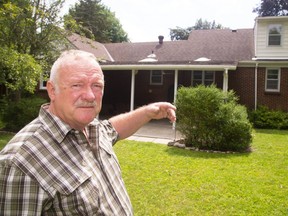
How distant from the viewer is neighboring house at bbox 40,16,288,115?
53.4ft

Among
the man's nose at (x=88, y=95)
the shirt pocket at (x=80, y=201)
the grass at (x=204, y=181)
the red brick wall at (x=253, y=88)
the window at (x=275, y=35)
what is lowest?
the grass at (x=204, y=181)

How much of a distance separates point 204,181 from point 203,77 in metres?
14.0

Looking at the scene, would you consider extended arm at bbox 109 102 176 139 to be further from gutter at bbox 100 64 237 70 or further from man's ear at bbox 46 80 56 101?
gutter at bbox 100 64 237 70

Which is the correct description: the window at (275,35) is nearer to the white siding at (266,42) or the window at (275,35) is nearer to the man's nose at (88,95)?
the white siding at (266,42)

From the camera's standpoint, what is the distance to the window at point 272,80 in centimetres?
1669

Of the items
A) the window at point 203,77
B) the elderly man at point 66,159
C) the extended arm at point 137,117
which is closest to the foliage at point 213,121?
the extended arm at point 137,117

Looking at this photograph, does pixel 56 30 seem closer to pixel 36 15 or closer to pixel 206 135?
pixel 36 15

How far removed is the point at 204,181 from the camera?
593 centimetres

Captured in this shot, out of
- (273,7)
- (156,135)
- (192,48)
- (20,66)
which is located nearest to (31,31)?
(20,66)

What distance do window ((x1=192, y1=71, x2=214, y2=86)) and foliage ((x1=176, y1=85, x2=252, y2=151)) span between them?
9798 millimetres

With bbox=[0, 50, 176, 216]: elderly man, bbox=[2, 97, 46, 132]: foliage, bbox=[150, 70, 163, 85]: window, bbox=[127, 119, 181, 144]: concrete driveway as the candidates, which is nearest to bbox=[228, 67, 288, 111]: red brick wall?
bbox=[150, 70, 163, 85]: window

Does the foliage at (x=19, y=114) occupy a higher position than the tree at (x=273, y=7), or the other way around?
the tree at (x=273, y=7)

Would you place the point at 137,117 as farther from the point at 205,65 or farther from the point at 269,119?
the point at 269,119

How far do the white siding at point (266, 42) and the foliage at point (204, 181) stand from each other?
9696mm
